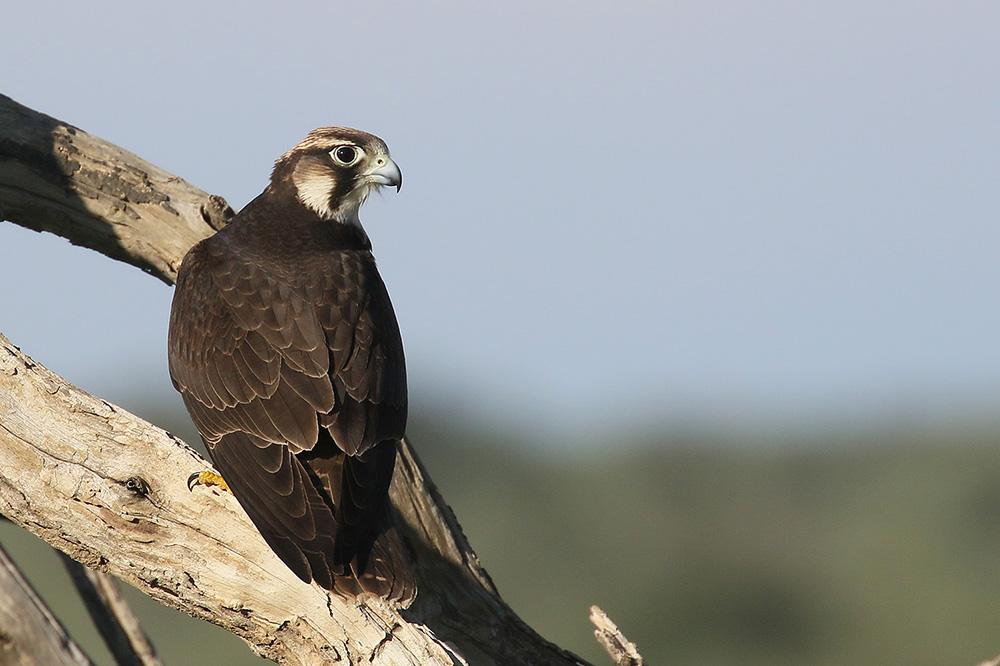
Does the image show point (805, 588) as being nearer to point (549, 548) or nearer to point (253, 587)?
point (549, 548)

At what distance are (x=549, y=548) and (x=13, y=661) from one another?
24.7 m

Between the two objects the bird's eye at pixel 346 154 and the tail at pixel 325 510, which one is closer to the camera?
the tail at pixel 325 510

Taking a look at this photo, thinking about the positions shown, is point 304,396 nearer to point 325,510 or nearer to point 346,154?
point 325,510

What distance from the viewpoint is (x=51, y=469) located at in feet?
14.5

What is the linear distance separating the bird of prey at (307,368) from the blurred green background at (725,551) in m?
16.4

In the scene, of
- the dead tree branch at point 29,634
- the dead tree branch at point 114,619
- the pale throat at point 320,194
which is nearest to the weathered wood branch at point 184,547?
the dead tree branch at point 29,634

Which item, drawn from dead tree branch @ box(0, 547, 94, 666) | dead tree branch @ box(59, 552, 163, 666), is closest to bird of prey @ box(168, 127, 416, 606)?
dead tree branch @ box(0, 547, 94, 666)

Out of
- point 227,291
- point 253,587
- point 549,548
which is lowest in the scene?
point 549,548

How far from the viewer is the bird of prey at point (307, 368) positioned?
4117 millimetres

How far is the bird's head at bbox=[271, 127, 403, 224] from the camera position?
555 centimetres

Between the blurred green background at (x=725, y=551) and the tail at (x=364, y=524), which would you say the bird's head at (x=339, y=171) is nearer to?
the tail at (x=364, y=524)

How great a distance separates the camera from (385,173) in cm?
559

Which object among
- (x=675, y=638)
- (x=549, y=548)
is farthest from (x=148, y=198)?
(x=549, y=548)

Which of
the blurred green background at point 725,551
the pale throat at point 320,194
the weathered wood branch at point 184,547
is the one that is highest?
the pale throat at point 320,194
